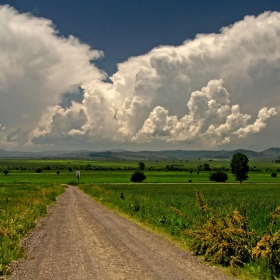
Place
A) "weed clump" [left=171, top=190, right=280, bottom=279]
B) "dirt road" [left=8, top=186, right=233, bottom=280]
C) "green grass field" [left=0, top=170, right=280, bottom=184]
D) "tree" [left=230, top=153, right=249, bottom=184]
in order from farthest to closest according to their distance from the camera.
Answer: "green grass field" [left=0, top=170, right=280, bottom=184]
"tree" [left=230, top=153, right=249, bottom=184]
"weed clump" [left=171, top=190, right=280, bottom=279]
"dirt road" [left=8, top=186, right=233, bottom=280]

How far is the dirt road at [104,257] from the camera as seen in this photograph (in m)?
10.8

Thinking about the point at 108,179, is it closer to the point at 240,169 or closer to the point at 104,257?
the point at 240,169

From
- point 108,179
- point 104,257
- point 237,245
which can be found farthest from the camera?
point 108,179

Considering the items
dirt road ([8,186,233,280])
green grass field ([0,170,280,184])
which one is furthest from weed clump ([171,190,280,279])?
green grass field ([0,170,280,184])

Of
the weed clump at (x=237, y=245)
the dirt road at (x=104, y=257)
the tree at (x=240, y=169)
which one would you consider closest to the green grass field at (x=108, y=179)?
the tree at (x=240, y=169)

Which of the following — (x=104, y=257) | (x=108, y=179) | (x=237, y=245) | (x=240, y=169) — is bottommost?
(x=108, y=179)

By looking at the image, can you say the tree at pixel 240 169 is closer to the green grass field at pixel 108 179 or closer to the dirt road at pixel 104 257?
the green grass field at pixel 108 179

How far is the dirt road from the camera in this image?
35.5 feet

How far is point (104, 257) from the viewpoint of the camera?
12961 millimetres

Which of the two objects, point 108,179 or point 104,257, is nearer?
point 104,257

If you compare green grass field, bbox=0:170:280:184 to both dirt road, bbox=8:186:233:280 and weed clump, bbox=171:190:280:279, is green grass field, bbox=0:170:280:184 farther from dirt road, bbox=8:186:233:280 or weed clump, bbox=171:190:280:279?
weed clump, bbox=171:190:280:279

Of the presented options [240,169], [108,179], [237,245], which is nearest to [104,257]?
[237,245]

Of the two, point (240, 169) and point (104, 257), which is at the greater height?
point (104, 257)

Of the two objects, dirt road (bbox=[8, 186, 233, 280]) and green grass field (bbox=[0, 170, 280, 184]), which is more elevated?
dirt road (bbox=[8, 186, 233, 280])
